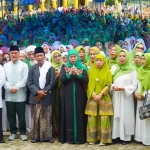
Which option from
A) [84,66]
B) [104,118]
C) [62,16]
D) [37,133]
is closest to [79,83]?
[84,66]

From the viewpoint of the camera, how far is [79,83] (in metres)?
5.77

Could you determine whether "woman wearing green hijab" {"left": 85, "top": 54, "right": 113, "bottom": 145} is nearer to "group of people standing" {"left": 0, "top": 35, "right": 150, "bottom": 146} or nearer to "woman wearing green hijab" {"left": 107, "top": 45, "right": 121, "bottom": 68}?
"group of people standing" {"left": 0, "top": 35, "right": 150, "bottom": 146}

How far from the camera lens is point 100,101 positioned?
566 centimetres

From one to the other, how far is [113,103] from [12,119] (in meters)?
1.62

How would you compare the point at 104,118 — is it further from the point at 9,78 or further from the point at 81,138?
Result: the point at 9,78

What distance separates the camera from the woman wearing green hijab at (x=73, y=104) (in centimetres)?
571

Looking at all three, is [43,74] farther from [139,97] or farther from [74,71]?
[139,97]

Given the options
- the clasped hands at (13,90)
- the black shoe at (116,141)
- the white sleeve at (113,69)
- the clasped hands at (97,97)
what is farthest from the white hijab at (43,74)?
the black shoe at (116,141)

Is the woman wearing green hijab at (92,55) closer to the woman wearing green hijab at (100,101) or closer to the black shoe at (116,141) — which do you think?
the woman wearing green hijab at (100,101)

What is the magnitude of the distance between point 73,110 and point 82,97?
24 centimetres

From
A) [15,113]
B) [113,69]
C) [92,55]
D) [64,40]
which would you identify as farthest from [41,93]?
[64,40]

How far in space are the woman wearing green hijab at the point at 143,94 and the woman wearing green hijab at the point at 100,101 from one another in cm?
42

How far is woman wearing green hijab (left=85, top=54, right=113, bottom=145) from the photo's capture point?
5613 millimetres

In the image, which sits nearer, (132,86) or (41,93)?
(132,86)
